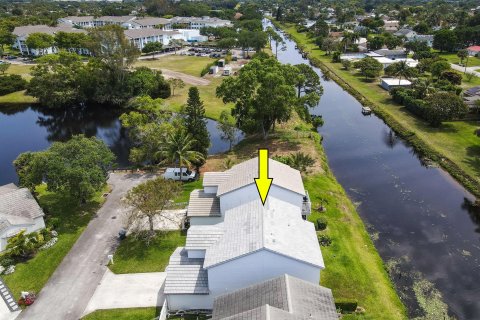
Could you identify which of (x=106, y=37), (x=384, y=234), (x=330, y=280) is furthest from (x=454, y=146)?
(x=106, y=37)

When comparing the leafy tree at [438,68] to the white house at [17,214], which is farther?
the leafy tree at [438,68]

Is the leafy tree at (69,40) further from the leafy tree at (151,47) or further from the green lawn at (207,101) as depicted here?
the green lawn at (207,101)

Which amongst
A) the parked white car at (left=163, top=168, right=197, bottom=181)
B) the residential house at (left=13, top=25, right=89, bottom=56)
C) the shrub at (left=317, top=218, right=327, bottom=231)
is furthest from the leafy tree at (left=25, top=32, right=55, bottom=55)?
the shrub at (left=317, top=218, right=327, bottom=231)

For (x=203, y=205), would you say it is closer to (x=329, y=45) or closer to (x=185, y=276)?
(x=185, y=276)

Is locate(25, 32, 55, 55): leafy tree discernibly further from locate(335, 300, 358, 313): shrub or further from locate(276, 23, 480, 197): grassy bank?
locate(335, 300, 358, 313): shrub

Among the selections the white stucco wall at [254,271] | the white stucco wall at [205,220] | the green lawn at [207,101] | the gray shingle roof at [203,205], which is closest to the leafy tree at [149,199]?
the gray shingle roof at [203,205]
